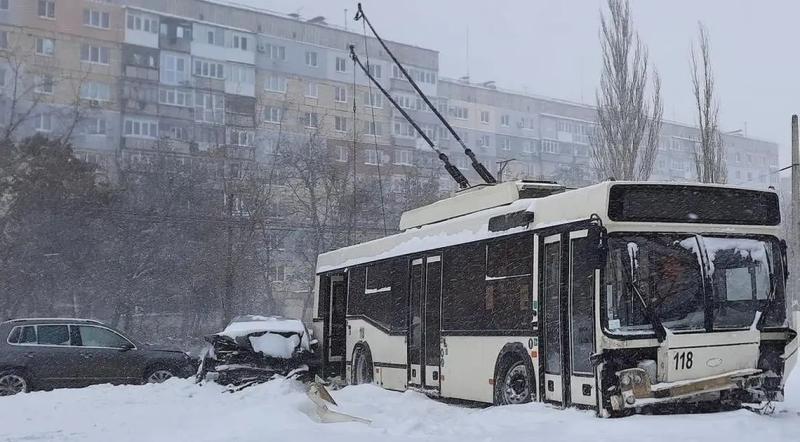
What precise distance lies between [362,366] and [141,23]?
4486 centimetres

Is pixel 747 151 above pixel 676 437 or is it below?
above

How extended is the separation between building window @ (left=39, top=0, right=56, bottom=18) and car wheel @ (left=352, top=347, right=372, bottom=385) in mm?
44436

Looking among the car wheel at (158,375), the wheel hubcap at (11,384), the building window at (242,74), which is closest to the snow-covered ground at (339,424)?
the wheel hubcap at (11,384)

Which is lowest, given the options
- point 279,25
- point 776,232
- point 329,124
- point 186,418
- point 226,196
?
point 186,418

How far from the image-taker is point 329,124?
209 feet

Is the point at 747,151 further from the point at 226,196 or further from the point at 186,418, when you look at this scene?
the point at 186,418

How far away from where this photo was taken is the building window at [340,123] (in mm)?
63594

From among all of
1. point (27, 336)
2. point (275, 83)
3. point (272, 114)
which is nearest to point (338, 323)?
point (27, 336)

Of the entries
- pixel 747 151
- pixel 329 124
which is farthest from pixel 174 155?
pixel 747 151

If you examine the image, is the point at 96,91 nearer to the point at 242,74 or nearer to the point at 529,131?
the point at 242,74

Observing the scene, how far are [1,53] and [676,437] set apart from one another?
49598mm

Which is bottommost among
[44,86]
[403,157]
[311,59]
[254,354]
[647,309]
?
[254,354]

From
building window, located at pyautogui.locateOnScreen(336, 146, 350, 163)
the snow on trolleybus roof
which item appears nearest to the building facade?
building window, located at pyautogui.locateOnScreen(336, 146, 350, 163)

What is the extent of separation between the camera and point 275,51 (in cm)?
→ 6294
